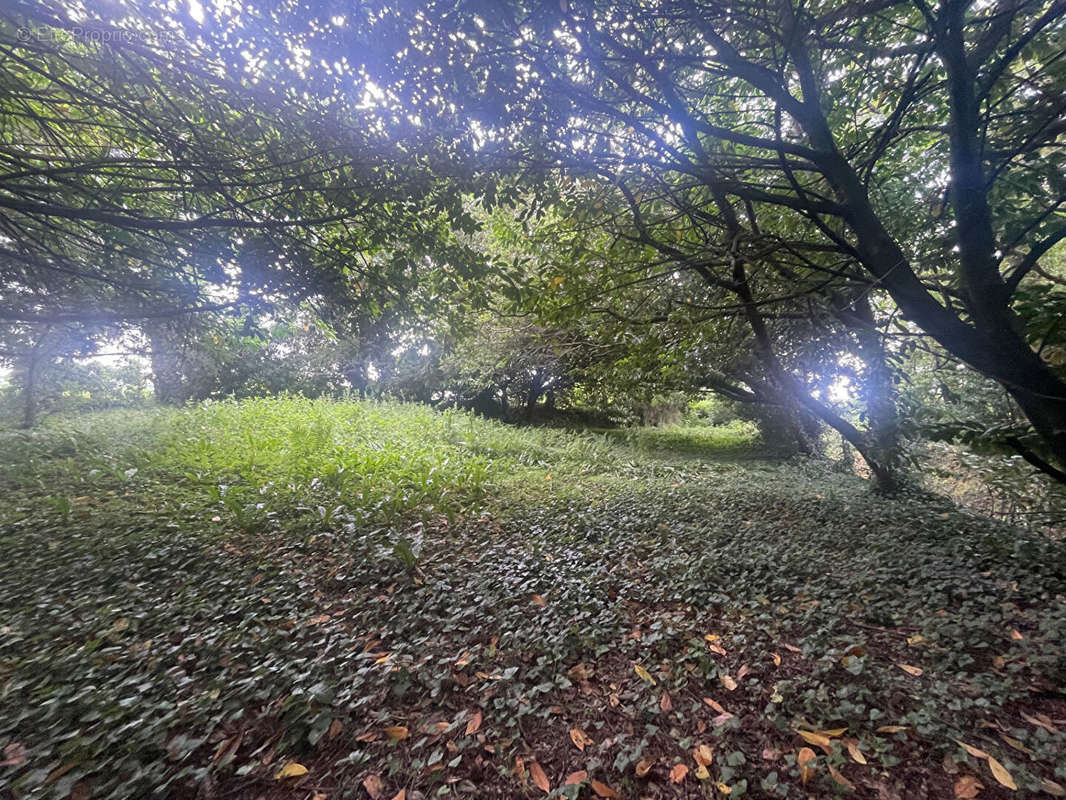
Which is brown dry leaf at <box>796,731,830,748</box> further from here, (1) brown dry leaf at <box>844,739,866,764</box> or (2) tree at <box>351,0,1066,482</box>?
(2) tree at <box>351,0,1066,482</box>

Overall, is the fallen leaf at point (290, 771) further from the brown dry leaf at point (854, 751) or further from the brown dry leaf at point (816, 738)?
the brown dry leaf at point (854, 751)

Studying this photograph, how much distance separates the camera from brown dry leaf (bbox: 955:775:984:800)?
1679mm

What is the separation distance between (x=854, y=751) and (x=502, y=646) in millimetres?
1888

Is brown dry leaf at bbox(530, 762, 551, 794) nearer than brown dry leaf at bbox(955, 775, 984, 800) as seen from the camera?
No

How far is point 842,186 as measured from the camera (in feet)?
9.98

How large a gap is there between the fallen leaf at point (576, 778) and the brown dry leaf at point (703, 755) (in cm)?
54

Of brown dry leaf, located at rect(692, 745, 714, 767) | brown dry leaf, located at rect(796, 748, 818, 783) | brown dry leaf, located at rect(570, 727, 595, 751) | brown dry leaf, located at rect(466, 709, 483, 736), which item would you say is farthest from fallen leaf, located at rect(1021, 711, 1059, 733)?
brown dry leaf, located at rect(466, 709, 483, 736)

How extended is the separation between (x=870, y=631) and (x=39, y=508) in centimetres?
748

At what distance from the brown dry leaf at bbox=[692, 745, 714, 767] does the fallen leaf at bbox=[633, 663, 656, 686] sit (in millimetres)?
442

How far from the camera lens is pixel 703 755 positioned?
199cm

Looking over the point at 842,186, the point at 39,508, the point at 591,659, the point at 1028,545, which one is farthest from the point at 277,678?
the point at 1028,545

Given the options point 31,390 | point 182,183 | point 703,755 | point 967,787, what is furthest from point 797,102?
point 31,390

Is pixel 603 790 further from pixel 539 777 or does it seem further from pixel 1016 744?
pixel 1016 744

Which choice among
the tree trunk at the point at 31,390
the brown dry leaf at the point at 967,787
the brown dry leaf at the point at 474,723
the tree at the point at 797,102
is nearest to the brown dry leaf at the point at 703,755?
the brown dry leaf at the point at 967,787
